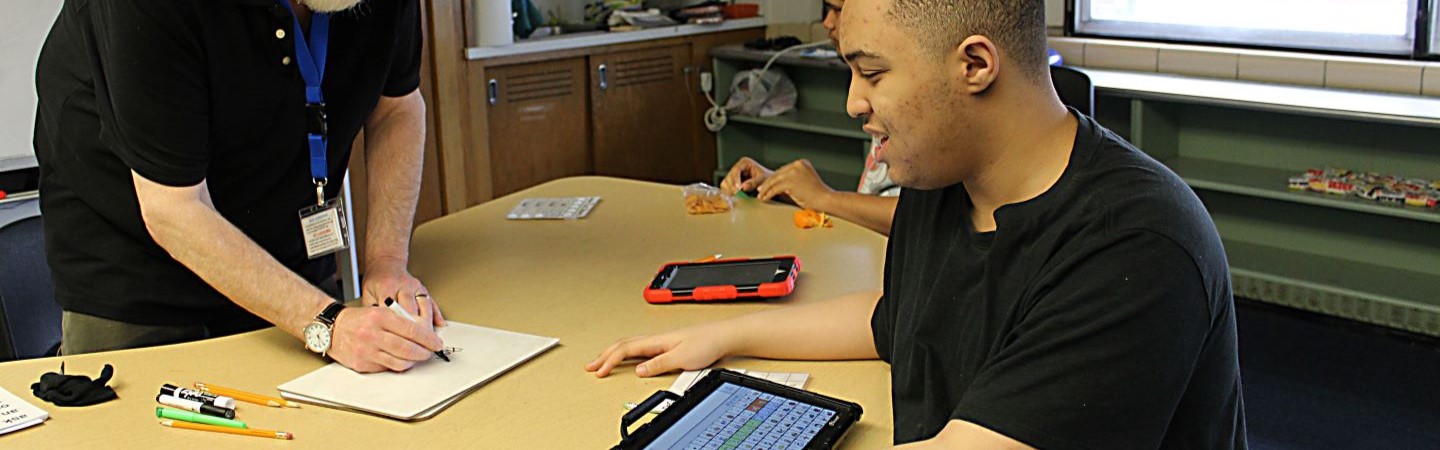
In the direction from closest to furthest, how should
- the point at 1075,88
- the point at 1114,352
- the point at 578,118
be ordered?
the point at 1114,352 → the point at 1075,88 → the point at 578,118

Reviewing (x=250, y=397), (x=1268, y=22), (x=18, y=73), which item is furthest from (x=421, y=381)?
(x=1268, y=22)

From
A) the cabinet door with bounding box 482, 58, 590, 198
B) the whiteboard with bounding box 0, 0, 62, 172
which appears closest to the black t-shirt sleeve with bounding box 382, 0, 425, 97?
the whiteboard with bounding box 0, 0, 62, 172

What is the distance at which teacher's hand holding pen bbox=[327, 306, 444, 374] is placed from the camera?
1.55 metres

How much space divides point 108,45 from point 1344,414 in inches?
110

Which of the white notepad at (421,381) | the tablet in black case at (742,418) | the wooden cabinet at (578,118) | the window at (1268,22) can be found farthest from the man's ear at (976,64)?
the wooden cabinet at (578,118)

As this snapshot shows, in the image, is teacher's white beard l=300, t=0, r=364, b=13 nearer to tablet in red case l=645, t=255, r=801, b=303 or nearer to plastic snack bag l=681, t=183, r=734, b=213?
tablet in red case l=645, t=255, r=801, b=303

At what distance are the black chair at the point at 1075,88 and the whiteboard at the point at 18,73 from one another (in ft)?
7.06

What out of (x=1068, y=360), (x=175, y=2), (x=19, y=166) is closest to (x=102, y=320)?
(x=175, y=2)

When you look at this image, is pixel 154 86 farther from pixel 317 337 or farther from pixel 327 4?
pixel 317 337

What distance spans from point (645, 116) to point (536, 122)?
518 millimetres

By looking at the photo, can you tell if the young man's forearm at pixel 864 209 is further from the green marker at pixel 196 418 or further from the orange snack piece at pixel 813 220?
the green marker at pixel 196 418

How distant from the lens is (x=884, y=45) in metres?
1.13

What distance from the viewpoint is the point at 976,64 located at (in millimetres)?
1107

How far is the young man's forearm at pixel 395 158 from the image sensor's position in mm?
2021
